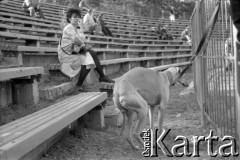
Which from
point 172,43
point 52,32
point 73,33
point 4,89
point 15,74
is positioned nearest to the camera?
point 15,74

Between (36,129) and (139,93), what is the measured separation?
6.13 ft

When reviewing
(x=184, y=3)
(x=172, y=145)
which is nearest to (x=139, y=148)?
(x=172, y=145)

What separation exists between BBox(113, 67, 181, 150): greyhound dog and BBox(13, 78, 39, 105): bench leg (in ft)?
3.38

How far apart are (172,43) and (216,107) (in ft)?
52.1

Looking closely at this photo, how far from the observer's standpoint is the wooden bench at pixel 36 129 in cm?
232

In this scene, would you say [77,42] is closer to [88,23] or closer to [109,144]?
[109,144]

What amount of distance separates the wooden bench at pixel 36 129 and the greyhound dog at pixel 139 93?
43cm

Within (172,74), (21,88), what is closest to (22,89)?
(21,88)

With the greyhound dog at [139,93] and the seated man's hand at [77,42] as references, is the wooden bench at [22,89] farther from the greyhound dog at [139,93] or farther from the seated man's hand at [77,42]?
the seated man's hand at [77,42]

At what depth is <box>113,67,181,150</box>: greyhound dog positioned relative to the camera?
4066 mm

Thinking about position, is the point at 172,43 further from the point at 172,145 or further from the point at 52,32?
the point at 172,145

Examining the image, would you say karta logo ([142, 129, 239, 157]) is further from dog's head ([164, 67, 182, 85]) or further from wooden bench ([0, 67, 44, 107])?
wooden bench ([0, 67, 44, 107])

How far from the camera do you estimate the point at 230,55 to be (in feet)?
10.8

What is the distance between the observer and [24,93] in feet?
14.0
